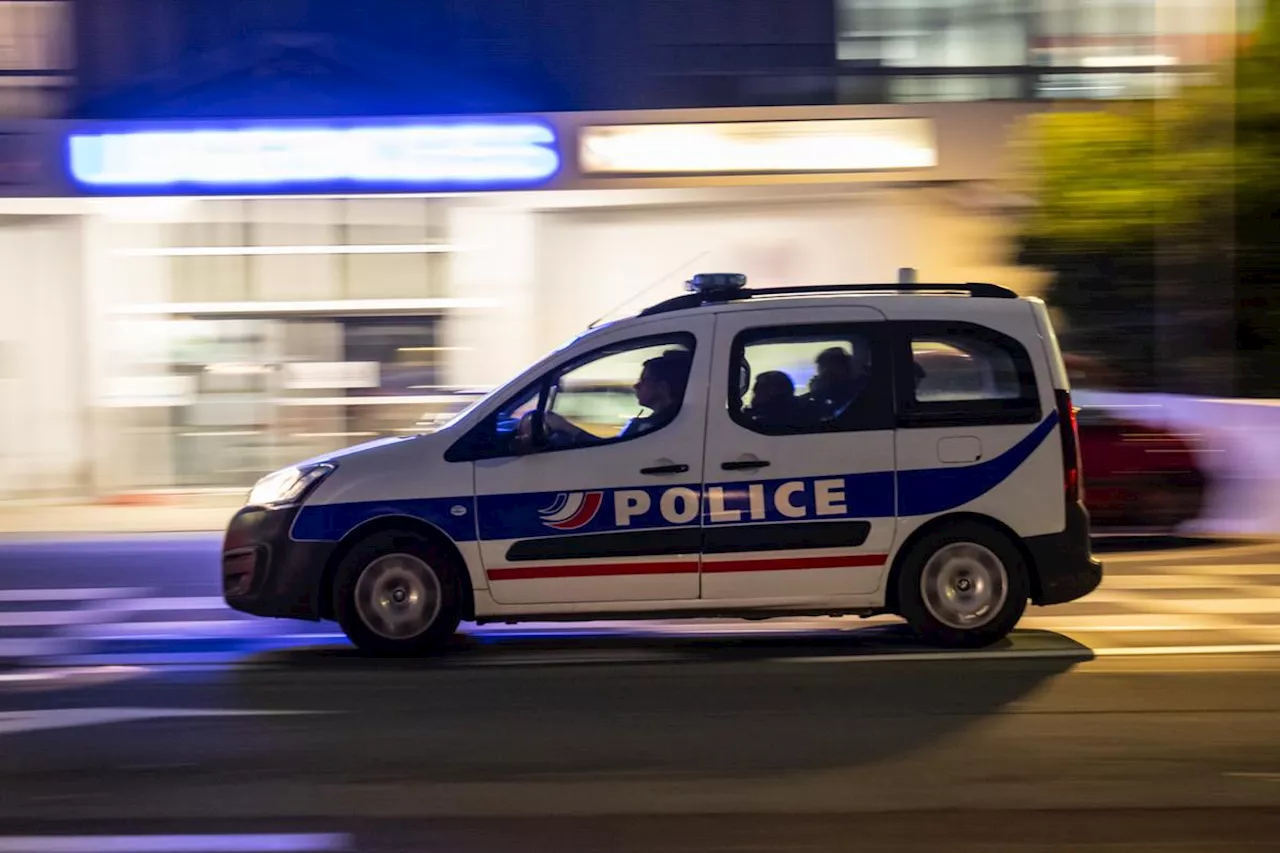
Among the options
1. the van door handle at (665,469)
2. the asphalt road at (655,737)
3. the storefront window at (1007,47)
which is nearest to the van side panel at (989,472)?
the asphalt road at (655,737)

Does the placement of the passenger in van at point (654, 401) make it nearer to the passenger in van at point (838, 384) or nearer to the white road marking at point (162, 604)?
the passenger in van at point (838, 384)

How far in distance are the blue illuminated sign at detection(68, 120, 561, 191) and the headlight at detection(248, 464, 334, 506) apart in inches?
317

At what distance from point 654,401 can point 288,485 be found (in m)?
Result: 1.80

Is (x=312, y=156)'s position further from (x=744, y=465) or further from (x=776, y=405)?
(x=744, y=465)

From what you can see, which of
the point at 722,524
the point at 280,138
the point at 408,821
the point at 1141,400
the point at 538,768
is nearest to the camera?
the point at 408,821

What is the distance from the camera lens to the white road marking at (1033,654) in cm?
781

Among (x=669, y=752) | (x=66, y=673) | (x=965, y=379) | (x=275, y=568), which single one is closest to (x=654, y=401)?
(x=965, y=379)

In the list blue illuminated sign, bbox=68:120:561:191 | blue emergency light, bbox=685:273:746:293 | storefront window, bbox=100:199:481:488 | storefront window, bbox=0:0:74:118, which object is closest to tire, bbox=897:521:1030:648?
blue emergency light, bbox=685:273:746:293

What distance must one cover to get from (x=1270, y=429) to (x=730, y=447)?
677cm

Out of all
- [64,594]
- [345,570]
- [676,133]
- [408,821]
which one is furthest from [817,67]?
[408,821]

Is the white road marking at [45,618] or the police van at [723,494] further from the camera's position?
the white road marking at [45,618]

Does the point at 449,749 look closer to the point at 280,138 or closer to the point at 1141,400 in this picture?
the point at 1141,400

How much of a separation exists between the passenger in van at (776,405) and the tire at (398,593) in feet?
5.28

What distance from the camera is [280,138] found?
1560 cm
